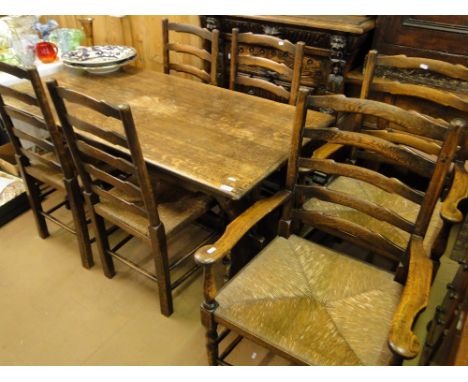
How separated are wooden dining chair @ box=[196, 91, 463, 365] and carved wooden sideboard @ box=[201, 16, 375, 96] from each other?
924 mm

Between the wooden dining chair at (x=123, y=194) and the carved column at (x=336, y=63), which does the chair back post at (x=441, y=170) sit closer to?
the wooden dining chair at (x=123, y=194)

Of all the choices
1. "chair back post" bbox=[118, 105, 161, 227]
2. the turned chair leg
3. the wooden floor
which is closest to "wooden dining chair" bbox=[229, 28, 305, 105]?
"chair back post" bbox=[118, 105, 161, 227]

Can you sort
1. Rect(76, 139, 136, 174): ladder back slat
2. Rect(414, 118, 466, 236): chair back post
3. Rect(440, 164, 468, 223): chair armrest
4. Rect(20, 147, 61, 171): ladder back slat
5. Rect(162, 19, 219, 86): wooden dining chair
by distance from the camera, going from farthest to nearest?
1. Rect(162, 19, 219, 86): wooden dining chair
2. Rect(20, 147, 61, 171): ladder back slat
3. Rect(76, 139, 136, 174): ladder back slat
4. Rect(440, 164, 468, 223): chair armrest
5. Rect(414, 118, 466, 236): chair back post

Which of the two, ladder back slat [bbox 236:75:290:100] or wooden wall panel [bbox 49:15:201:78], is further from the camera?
wooden wall panel [bbox 49:15:201:78]

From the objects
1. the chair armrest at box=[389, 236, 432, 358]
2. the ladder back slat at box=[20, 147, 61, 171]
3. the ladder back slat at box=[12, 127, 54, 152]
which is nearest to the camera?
the chair armrest at box=[389, 236, 432, 358]

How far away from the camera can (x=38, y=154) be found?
192cm

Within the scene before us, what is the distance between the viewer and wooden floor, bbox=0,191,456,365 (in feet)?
5.45

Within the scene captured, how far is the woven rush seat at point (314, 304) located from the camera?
116 cm

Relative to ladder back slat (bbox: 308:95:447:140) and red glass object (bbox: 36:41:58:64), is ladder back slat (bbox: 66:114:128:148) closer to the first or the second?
ladder back slat (bbox: 308:95:447:140)

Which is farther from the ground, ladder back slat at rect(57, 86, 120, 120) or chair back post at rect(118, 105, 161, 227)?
ladder back slat at rect(57, 86, 120, 120)

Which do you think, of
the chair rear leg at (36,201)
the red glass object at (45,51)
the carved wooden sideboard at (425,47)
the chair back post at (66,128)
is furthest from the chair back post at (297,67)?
the red glass object at (45,51)

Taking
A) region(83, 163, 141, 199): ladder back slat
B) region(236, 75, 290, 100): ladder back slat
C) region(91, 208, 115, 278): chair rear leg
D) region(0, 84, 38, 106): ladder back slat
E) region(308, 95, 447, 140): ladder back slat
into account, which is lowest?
region(91, 208, 115, 278): chair rear leg

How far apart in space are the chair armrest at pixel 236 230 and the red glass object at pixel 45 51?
1.81 meters

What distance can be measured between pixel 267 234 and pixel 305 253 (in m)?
0.33
